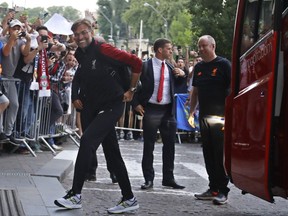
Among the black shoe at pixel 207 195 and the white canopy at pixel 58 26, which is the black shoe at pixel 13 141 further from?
the white canopy at pixel 58 26

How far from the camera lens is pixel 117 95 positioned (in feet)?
27.9

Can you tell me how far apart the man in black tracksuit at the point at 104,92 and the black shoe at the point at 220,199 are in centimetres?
133

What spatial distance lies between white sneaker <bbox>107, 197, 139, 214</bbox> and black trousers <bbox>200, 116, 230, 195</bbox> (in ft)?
5.52

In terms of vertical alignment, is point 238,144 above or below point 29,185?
above

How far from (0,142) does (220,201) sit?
488 centimetres

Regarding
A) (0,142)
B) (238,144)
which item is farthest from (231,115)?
(0,142)

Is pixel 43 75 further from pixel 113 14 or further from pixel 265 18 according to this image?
pixel 113 14

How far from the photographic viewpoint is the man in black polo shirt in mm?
9758

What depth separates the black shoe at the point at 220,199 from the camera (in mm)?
9297

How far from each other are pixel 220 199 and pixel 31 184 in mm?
2202

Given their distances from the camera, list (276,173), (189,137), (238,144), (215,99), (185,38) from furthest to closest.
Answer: (185,38) → (189,137) → (215,99) → (238,144) → (276,173)

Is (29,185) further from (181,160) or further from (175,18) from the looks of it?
(175,18)

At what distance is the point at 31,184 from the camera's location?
9.34 m

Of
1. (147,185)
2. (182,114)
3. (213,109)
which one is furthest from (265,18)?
(182,114)
